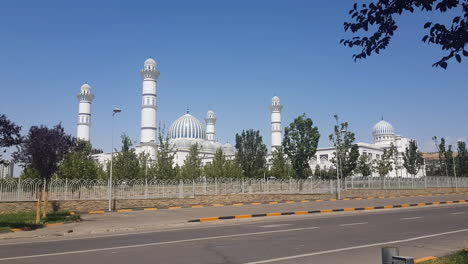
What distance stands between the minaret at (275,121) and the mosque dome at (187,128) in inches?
715

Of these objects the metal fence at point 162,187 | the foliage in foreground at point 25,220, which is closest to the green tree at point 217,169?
the metal fence at point 162,187

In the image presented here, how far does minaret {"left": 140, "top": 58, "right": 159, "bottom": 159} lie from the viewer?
73000 mm

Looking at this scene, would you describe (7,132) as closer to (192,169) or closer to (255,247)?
(255,247)

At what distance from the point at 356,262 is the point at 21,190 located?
694 inches

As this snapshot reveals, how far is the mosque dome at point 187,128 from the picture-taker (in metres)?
96.8

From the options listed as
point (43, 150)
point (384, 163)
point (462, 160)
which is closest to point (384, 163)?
point (384, 163)

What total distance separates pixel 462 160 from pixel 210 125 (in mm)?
63638

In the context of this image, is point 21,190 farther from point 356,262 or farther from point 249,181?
point 356,262

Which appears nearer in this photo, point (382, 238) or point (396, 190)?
point (382, 238)

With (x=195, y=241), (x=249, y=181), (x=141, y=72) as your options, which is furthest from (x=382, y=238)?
(x=141, y=72)

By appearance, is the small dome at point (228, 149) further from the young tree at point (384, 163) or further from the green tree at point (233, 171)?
the green tree at point (233, 171)

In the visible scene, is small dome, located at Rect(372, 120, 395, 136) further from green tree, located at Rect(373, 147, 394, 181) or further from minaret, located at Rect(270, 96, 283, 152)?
green tree, located at Rect(373, 147, 394, 181)

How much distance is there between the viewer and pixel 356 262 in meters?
8.03

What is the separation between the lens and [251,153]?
47625mm
